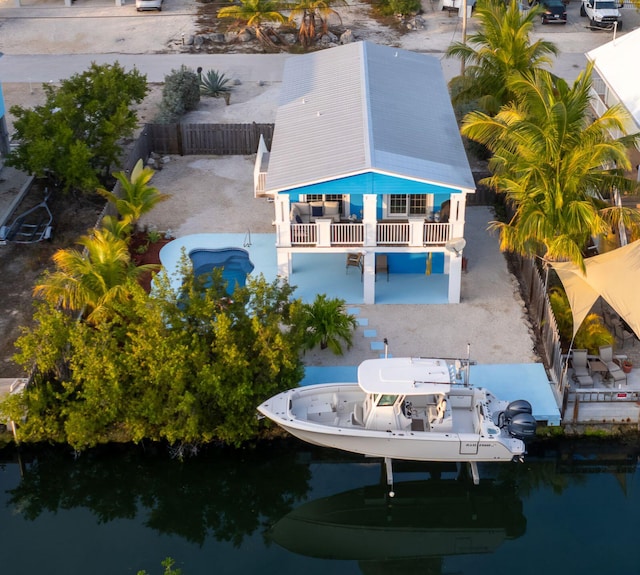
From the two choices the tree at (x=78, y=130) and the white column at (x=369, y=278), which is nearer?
the white column at (x=369, y=278)

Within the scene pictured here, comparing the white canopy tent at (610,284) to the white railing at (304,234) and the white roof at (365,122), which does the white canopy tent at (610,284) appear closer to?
the white roof at (365,122)

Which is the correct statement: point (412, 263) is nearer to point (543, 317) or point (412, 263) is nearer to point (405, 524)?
point (543, 317)

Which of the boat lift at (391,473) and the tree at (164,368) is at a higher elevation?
the tree at (164,368)

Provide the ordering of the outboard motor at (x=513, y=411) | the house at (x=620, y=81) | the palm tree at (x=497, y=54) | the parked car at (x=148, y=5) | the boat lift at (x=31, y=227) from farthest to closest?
the parked car at (x=148, y=5) < the house at (x=620, y=81) < the palm tree at (x=497, y=54) < the boat lift at (x=31, y=227) < the outboard motor at (x=513, y=411)

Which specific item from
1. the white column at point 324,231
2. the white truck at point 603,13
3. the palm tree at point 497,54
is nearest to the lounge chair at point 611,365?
the white column at point 324,231

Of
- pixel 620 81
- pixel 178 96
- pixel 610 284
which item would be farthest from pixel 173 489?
pixel 620 81

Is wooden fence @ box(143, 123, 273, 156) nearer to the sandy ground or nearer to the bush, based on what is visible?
the sandy ground

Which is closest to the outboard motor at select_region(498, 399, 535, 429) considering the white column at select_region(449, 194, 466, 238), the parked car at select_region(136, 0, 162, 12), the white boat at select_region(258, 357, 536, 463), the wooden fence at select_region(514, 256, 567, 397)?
the white boat at select_region(258, 357, 536, 463)
